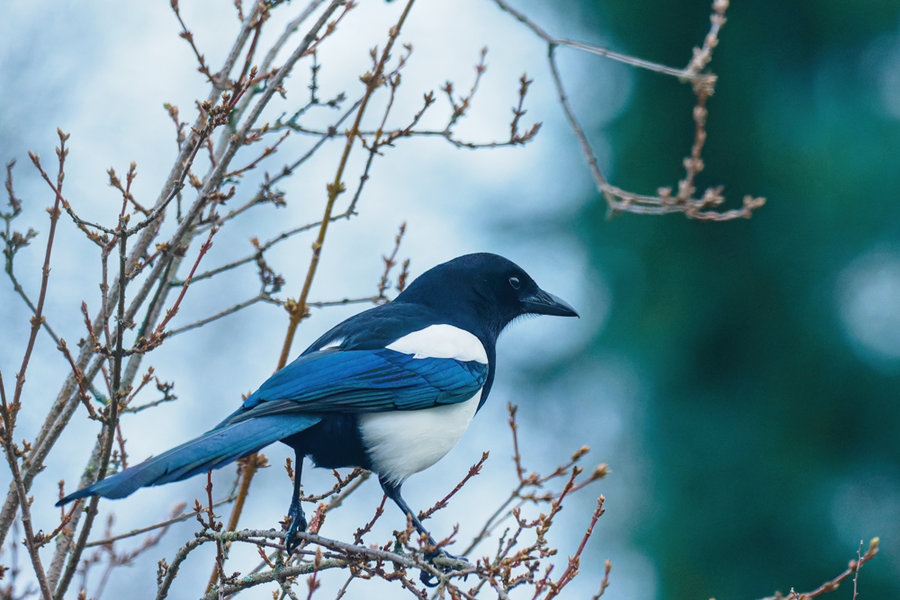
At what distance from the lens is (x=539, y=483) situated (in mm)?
1639

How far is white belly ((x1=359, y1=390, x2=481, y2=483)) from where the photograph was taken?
229cm

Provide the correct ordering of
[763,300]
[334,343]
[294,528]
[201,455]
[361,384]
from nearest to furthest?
1. [201,455]
2. [294,528]
3. [361,384]
4. [334,343]
5. [763,300]

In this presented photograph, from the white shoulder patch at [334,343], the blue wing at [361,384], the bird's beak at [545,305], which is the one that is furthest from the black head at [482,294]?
the white shoulder patch at [334,343]

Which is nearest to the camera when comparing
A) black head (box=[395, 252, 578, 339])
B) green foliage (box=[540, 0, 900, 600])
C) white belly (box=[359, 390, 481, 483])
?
white belly (box=[359, 390, 481, 483])

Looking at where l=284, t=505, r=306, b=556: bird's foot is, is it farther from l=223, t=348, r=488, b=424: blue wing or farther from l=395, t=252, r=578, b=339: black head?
l=395, t=252, r=578, b=339: black head

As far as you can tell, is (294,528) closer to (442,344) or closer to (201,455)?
(201,455)

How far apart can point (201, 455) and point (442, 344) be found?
38.8 inches

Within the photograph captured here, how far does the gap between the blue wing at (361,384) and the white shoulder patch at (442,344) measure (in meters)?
0.02

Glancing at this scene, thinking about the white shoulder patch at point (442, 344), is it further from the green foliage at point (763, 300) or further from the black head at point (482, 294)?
the green foliage at point (763, 300)

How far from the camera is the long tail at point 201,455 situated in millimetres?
1499

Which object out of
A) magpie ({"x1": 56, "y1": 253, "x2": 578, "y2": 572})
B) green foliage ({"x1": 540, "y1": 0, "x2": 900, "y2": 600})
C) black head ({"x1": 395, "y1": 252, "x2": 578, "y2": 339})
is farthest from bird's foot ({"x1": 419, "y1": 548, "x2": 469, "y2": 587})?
green foliage ({"x1": 540, "y1": 0, "x2": 900, "y2": 600})

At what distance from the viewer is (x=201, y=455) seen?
1706mm

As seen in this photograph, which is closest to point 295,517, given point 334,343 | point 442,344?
point 334,343

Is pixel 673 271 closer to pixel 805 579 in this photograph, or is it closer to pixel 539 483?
pixel 805 579
